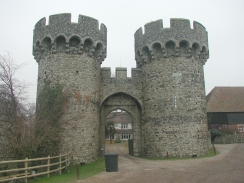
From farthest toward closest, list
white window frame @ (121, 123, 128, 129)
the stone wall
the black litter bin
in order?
white window frame @ (121, 123, 128, 129), the stone wall, the black litter bin

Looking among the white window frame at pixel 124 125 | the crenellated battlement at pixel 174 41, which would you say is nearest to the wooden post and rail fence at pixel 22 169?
the crenellated battlement at pixel 174 41

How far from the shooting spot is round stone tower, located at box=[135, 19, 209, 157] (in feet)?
51.5

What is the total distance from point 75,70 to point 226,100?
2364 cm

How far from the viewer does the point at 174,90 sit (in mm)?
16172

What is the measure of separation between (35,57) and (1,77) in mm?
4583

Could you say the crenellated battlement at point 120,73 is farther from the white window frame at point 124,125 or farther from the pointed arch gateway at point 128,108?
the white window frame at point 124,125

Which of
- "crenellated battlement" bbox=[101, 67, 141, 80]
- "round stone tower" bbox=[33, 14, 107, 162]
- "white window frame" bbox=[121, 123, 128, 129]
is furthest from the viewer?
"white window frame" bbox=[121, 123, 128, 129]

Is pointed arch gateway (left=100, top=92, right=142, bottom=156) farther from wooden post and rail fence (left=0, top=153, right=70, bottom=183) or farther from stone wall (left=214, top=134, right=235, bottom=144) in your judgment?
stone wall (left=214, top=134, right=235, bottom=144)

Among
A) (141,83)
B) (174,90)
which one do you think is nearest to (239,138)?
(174,90)

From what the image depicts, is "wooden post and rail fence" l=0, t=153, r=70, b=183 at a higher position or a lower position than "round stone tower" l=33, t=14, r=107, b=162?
lower

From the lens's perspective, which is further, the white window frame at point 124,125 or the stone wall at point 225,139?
the white window frame at point 124,125

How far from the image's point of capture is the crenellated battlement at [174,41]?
16.6 metres

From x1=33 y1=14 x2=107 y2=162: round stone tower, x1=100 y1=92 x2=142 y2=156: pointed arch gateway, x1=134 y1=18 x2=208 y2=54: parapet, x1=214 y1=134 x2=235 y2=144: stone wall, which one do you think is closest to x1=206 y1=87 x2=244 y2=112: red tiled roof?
x1=214 y1=134 x2=235 y2=144: stone wall

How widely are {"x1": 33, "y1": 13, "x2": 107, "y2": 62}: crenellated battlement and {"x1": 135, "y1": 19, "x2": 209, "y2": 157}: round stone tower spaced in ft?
12.6
